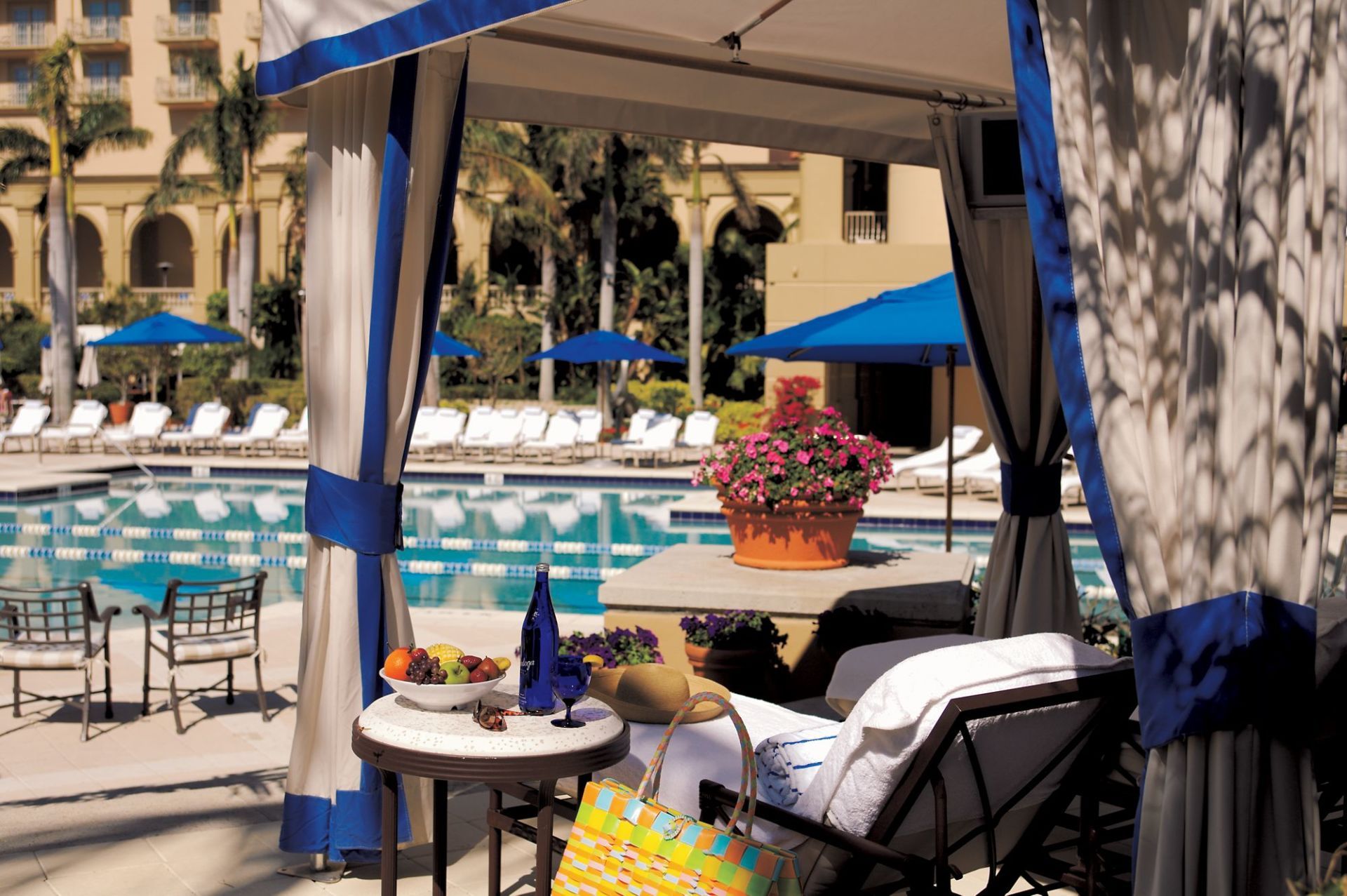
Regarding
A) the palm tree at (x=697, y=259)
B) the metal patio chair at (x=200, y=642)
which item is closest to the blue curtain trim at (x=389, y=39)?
the metal patio chair at (x=200, y=642)

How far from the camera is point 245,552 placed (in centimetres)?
1219

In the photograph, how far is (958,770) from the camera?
9.48 feet

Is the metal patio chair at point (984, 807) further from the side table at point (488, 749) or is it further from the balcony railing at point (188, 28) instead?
the balcony railing at point (188, 28)

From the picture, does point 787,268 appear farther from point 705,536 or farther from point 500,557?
point 500,557

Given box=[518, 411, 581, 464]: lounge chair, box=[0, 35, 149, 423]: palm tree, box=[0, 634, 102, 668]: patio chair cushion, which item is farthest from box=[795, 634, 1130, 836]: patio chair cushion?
box=[0, 35, 149, 423]: palm tree

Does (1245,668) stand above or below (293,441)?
above

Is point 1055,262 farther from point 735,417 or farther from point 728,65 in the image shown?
point 735,417

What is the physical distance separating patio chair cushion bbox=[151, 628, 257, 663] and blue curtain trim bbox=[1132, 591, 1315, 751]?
4439mm

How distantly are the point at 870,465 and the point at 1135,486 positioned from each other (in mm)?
4112

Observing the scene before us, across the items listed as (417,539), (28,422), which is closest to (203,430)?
(28,422)

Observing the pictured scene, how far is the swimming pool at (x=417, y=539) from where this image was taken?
10.8 meters

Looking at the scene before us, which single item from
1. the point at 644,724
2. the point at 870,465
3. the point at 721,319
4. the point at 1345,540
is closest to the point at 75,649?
the point at 644,724

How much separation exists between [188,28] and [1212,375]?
39.9 metres

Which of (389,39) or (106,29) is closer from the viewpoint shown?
(389,39)
